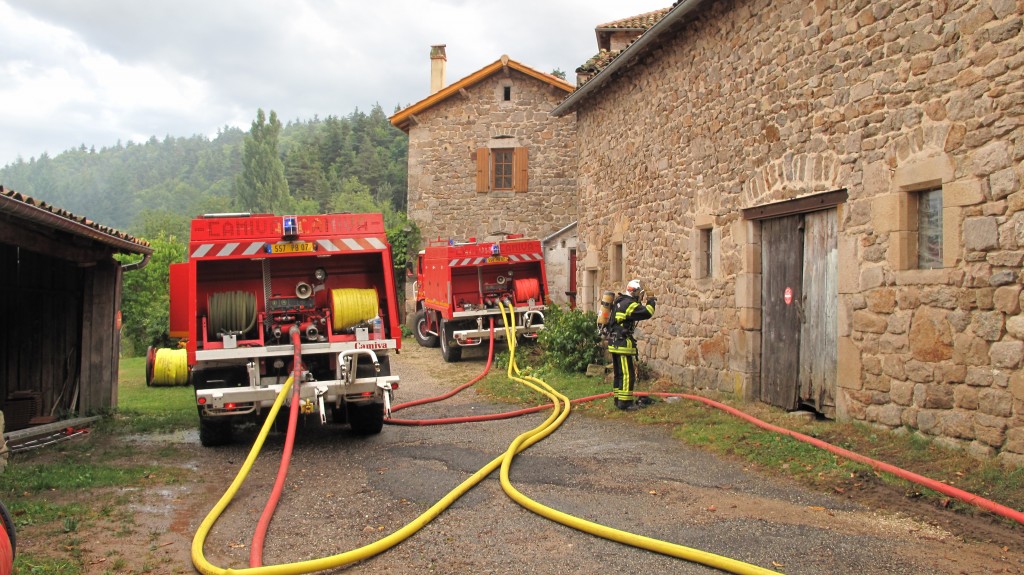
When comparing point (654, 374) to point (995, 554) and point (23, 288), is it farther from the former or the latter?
point (23, 288)

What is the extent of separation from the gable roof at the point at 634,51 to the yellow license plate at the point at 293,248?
5.14m

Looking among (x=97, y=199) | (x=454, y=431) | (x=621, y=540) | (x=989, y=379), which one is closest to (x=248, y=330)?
(x=454, y=431)

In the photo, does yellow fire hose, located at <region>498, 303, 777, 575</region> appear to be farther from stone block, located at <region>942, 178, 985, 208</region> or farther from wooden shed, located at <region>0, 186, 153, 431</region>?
wooden shed, located at <region>0, 186, 153, 431</region>

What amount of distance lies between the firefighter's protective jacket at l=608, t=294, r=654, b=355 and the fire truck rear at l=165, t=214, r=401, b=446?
9.09 feet

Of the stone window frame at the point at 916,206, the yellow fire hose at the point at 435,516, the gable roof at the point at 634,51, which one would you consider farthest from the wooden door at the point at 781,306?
the yellow fire hose at the point at 435,516

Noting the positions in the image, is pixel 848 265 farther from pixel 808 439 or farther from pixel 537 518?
pixel 537 518

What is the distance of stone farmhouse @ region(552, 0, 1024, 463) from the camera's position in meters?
6.06

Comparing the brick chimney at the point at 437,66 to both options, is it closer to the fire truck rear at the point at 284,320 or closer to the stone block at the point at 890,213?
the fire truck rear at the point at 284,320

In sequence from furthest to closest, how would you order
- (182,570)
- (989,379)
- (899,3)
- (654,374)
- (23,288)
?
(654,374), (23,288), (899,3), (989,379), (182,570)

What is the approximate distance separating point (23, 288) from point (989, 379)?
9.88 meters

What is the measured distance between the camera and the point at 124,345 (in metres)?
25.1

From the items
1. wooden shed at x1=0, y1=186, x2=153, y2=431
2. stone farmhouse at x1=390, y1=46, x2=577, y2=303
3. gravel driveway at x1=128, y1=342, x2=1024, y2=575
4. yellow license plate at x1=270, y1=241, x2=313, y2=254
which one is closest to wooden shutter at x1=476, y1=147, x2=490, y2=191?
stone farmhouse at x1=390, y1=46, x2=577, y2=303

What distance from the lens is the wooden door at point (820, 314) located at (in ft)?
26.2

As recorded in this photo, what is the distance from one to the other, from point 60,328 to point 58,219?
359 centimetres
